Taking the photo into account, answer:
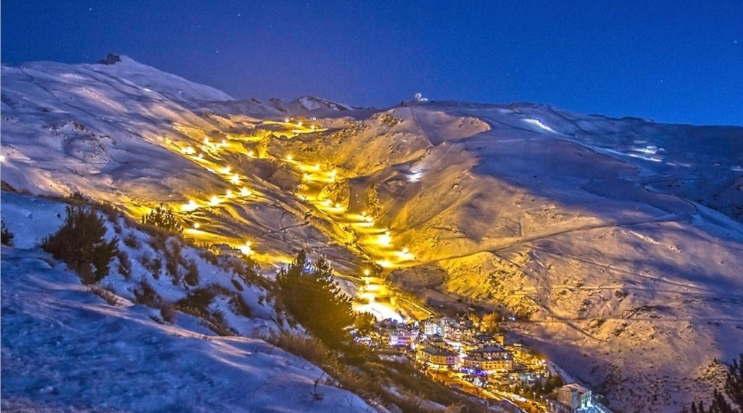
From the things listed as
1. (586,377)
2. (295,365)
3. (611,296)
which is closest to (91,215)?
(295,365)

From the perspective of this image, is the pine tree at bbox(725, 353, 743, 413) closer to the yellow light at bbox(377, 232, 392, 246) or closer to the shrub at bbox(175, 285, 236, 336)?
the shrub at bbox(175, 285, 236, 336)

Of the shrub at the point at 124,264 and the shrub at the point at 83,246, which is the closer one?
the shrub at the point at 83,246

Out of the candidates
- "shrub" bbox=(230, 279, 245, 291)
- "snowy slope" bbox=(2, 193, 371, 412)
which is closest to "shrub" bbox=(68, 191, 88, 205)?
"shrub" bbox=(230, 279, 245, 291)

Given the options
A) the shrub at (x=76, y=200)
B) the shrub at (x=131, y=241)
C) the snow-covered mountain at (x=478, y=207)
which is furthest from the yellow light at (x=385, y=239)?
the shrub at (x=131, y=241)

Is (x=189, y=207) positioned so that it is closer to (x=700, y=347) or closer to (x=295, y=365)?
(x=700, y=347)

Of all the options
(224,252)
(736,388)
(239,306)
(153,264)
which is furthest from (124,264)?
(736,388)

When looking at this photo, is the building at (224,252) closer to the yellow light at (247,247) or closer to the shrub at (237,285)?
the shrub at (237,285)

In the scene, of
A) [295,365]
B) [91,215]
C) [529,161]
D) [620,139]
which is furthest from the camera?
[620,139]
